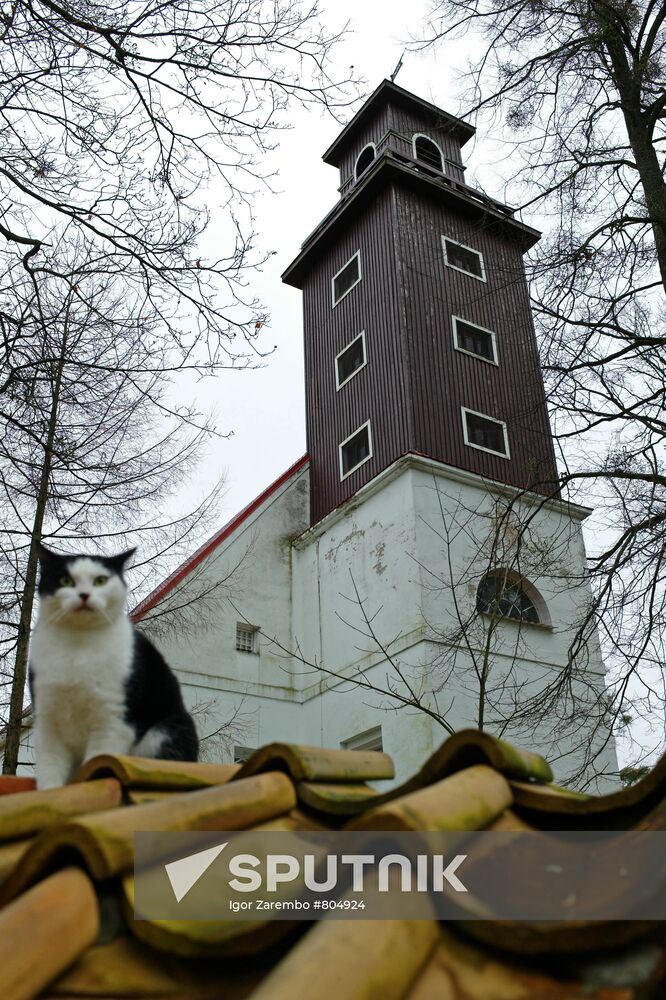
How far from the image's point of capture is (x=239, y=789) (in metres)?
1.87

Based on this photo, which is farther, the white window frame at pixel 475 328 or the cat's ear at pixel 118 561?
the white window frame at pixel 475 328

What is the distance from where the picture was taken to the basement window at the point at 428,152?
24725 millimetres

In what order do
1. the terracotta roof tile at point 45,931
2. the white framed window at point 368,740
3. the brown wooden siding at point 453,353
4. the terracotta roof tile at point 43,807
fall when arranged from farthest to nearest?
the brown wooden siding at point 453,353
the white framed window at point 368,740
the terracotta roof tile at point 43,807
the terracotta roof tile at point 45,931

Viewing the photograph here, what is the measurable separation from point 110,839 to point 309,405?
22.4 meters

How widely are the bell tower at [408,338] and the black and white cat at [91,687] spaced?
15.7 meters

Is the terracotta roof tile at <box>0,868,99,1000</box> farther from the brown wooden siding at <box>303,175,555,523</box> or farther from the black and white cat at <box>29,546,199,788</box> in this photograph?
the brown wooden siding at <box>303,175,555,523</box>

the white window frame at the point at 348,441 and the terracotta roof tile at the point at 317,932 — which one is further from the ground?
the white window frame at the point at 348,441

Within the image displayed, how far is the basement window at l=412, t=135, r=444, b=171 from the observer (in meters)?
24.7

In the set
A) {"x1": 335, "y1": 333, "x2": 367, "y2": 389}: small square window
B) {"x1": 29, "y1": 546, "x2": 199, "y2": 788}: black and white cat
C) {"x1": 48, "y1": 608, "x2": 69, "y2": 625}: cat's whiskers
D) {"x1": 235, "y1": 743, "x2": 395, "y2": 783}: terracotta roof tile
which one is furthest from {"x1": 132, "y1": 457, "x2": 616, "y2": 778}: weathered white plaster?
{"x1": 235, "y1": 743, "x2": 395, "y2": 783}: terracotta roof tile

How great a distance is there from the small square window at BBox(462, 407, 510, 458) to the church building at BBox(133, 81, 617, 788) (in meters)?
0.04

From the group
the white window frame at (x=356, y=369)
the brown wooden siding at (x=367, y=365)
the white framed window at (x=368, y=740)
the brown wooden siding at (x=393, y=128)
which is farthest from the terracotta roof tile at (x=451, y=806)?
the brown wooden siding at (x=393, y=128)

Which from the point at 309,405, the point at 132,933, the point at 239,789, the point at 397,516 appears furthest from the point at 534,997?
the point at 309,405

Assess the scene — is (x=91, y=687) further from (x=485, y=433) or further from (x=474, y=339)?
(x=474, y=339)

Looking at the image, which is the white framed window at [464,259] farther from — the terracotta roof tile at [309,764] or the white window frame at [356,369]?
the terracotta roof tile at [309,764]
